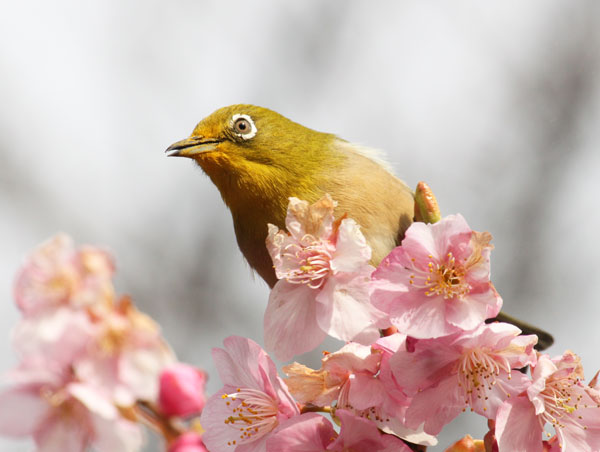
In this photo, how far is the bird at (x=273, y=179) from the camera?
348 cm

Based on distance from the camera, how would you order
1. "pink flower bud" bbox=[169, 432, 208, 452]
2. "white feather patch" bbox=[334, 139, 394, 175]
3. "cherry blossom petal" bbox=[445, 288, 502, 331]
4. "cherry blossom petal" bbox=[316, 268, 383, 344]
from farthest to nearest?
"white feather patch" bbox=[334, 139, 394, 175] < "pink flower bud" bbox=[169, 432, 208, 452] < "cherry blossom petal" bbox=[316, 268, 383, 344] < "cherry blossom petal" bbox=[445, 288, 502, 331]

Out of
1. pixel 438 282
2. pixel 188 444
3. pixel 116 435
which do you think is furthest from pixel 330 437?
pixel 116 435

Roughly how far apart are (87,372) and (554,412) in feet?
6.29

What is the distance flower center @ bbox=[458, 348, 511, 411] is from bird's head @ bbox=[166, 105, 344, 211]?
176 cm

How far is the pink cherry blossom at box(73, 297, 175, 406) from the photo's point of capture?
3.04 m

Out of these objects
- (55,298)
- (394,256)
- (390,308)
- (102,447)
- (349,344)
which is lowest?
(102,447)

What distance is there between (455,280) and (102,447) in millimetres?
1808

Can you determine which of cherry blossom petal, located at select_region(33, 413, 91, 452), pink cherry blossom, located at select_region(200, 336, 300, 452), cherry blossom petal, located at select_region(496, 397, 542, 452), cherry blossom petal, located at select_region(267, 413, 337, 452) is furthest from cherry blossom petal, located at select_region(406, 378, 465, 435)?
cherry blossom petal, located at select_region(33, 413, 91, 452)

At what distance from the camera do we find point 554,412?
75.7 inches

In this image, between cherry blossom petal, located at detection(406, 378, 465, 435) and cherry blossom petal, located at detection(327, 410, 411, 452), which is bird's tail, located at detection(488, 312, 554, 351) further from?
cherry blossom petal, located at detection(327, 410, 411, 452)

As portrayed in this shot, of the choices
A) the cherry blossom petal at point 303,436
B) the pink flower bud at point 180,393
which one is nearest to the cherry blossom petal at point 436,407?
the cherry blossom petal at point 303,436

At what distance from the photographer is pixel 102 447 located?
2990mm

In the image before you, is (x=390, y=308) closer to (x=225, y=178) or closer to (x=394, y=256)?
(x=394, y=256)

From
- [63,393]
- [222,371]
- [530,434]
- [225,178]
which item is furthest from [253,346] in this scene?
[225,178]
